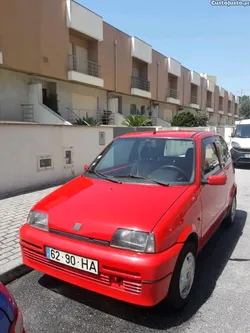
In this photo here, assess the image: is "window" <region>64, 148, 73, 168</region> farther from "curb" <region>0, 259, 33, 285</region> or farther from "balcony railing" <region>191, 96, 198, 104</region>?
"balcony railing" <region>191, 96, 198, 104</region>

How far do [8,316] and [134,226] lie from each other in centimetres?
119

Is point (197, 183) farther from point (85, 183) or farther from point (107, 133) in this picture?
point (107, 133)

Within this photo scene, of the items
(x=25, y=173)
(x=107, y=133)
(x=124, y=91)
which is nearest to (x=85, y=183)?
(x=25, y=173)

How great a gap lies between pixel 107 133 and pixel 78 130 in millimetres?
1698

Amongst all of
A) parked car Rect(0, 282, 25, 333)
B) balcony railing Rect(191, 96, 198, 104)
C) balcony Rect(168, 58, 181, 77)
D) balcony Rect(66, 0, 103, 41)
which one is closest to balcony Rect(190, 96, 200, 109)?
balcony railing Rect(191, 96, 198, 104)

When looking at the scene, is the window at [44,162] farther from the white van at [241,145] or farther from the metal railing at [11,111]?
the metal railing at [11,111]

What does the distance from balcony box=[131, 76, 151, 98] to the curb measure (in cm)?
2431

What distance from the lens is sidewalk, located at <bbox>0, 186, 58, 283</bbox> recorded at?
11.1 feet

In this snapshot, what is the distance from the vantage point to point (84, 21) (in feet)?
63.0

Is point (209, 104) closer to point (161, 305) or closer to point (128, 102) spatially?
point (128, 102)

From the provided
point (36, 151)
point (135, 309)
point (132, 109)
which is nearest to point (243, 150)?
point (36, 151)

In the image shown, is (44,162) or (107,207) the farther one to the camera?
(44,162)

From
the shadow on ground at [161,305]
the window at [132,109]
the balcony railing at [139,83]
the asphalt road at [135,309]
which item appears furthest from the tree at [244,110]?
the asphalt road at [135,309]

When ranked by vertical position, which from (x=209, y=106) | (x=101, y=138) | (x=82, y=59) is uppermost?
(x=82, y=59)
